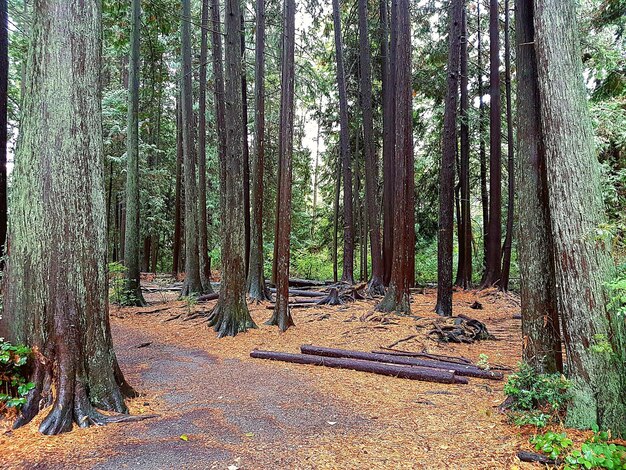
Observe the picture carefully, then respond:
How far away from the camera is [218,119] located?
433 inches

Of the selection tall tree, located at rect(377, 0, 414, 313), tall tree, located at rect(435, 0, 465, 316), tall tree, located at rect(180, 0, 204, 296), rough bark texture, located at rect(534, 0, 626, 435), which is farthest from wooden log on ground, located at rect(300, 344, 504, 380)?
tall tree, located at rect(180, 0, 204, 296)

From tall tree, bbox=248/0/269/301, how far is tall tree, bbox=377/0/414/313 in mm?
3662

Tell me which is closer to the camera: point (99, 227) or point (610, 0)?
point (99, 227)

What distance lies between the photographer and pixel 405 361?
6.32 meters

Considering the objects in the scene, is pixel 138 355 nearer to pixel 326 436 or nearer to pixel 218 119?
pixel 326 436

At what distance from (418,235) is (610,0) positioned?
13.2 m

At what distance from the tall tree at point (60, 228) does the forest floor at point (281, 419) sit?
0.53 m

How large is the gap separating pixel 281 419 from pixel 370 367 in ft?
7.36

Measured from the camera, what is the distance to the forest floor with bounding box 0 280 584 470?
3.36 metres

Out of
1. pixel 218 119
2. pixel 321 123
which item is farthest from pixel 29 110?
pixel 321 123

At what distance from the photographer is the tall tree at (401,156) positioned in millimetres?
9508

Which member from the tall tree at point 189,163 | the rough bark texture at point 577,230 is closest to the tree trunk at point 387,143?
the tall tree at point 189,163

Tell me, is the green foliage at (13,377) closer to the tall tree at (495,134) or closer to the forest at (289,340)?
the forest at (289,340)

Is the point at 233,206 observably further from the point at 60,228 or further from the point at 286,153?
the point at 60,228
